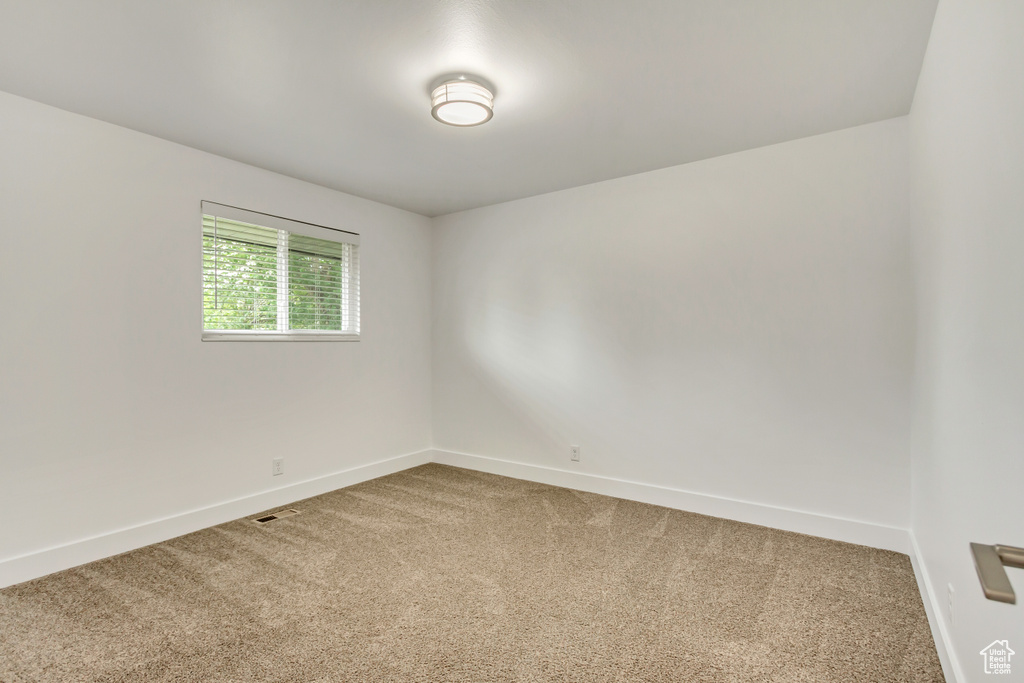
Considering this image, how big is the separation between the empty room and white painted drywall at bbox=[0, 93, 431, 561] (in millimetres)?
18

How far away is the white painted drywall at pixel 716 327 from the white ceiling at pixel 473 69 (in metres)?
0.40

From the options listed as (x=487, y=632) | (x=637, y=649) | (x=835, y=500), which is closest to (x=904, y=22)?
(x=835, y=500)

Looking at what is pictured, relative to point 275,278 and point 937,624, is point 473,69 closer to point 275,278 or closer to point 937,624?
point 275,278

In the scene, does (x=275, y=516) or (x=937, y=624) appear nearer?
(x=937, y=624)

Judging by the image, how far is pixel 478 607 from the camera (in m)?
2.24

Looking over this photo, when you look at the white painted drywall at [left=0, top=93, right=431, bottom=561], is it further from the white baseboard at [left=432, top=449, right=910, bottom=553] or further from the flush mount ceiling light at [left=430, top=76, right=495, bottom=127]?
the flush mount ceiling light at [left=430, top=76, right=495, bottom=127]

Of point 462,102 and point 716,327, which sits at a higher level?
point 462,102

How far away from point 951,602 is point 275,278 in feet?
13.7

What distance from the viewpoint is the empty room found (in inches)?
71.7

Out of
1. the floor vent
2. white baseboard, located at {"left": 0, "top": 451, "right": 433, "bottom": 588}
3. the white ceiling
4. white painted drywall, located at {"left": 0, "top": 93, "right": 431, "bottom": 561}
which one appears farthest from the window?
the floor vent

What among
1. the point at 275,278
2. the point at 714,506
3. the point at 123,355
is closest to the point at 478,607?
the point at 714,506

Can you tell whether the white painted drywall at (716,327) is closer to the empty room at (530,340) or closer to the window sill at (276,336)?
the empty room at (530,340)

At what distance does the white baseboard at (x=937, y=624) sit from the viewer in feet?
5.45

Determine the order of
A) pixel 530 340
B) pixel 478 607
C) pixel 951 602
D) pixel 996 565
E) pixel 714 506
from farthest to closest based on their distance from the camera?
pixel 530 340
pixel 714 506
pixel 478 607
pixel 951 602
pixel 996 565
